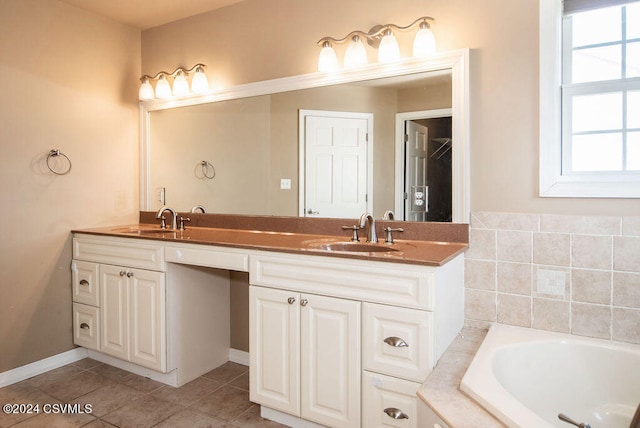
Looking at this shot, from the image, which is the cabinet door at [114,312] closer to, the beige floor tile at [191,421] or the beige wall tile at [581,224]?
the beige floor tile at [191,421]

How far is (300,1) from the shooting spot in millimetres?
2557

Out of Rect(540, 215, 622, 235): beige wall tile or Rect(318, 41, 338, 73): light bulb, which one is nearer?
Rect(540, 215, 622, 235): beige wall tile

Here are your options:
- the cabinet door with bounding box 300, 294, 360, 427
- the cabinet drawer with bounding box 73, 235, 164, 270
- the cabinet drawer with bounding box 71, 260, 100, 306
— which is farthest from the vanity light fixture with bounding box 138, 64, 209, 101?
the cabinet door with bounding box 300, 294, 360, 427

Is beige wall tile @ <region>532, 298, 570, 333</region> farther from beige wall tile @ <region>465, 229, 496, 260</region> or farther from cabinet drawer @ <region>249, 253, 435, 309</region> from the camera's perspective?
cabinet drawer @ <region>249, 253, 435, 309</region>

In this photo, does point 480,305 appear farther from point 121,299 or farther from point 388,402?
point 121,299

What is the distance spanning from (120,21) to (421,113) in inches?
95.8

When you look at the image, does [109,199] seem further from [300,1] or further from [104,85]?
[300,1]

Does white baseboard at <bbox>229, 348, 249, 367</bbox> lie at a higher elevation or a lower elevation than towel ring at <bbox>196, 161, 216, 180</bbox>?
lower

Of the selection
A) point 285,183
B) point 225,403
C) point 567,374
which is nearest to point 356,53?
point 285,183

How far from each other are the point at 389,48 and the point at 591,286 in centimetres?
149

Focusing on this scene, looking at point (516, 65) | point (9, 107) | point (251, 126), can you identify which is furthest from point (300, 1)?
point (9, 107)

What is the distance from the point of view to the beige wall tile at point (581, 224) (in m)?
1.77

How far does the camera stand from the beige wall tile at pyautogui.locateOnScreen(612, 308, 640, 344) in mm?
1747

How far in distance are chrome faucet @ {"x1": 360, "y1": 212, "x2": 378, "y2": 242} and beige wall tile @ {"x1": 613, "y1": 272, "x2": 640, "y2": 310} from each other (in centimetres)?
108
